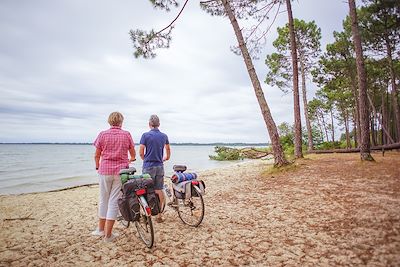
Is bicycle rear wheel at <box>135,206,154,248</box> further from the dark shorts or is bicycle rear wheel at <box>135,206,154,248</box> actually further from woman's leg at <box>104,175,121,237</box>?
the dark shorts

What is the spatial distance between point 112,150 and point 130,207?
3.42ft

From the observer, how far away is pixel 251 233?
425cm

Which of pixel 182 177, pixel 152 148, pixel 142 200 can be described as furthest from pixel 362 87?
pixel 142 200

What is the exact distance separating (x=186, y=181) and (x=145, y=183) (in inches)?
37.7

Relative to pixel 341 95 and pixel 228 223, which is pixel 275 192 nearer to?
pixel 228 223

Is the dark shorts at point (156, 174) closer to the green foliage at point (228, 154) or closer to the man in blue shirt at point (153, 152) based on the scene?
the man in blue shirt at point (153, 152)

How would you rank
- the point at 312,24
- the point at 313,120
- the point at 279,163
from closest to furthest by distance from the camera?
the point at 279,163 < the point at 312,24 < the point at 313,120

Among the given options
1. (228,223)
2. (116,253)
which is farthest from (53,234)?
(228,223)

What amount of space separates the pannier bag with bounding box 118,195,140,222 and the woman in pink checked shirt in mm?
282

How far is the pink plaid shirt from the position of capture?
4102 millimetres

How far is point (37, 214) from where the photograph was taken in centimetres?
650

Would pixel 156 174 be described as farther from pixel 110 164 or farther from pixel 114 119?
pixel 114 119

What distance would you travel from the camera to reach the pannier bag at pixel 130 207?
3849 millimetres

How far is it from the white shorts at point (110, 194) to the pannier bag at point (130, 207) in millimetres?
264
